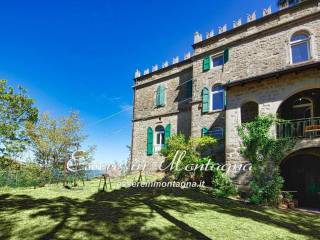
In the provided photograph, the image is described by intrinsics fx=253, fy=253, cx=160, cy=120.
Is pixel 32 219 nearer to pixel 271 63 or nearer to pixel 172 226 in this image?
pixel 172 226

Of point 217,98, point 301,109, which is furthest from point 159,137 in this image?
point 301,109


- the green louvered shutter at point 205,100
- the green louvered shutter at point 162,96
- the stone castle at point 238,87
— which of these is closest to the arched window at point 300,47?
the stone castle at point 238,87

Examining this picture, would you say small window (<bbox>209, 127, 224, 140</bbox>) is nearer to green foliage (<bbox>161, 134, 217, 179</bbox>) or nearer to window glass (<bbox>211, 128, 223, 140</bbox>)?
window glass (<bbox>211, 128, 223, 140</bbox>)

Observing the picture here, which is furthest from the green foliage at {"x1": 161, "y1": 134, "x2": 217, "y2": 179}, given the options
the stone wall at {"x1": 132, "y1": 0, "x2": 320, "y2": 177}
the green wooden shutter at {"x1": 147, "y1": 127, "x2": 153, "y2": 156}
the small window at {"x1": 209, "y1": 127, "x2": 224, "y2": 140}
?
the green wooden shutter at {"x1": 147, "y1": 127, "x2": 153, "y2": 156}

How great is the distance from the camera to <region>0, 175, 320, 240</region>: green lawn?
5.07 meters

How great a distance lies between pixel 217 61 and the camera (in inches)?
647

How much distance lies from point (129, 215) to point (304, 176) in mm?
9593

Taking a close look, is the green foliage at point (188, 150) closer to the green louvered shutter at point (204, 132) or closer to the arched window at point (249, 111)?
the green louvered shutter at point (204, 132)

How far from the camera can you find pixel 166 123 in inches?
733

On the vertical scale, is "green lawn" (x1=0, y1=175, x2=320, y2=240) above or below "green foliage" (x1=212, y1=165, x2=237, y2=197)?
below

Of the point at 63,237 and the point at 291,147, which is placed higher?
the point at 291,147

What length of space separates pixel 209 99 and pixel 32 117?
1461cm

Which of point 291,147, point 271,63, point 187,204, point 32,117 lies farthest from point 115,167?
point 32,117

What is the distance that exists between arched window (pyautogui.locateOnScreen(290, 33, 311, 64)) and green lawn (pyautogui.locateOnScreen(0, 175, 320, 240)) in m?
8.21
